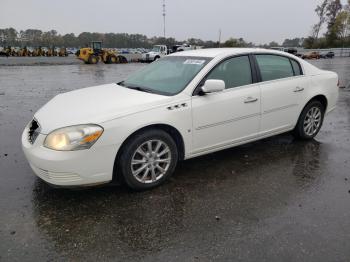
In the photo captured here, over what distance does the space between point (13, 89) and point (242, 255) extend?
12.0 meters

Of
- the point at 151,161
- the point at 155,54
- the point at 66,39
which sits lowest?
the point at 151,161

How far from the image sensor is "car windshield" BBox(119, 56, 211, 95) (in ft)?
13.5

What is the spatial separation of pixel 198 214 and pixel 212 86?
59.3 inches

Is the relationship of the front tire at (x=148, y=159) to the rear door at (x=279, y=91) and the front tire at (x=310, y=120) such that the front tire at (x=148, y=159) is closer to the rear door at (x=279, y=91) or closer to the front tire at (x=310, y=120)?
the rear door at (x=279, y=91)

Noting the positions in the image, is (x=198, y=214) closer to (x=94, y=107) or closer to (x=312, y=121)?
(x=94, y=107)

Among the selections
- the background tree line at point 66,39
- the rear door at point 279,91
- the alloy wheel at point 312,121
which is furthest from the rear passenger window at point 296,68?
the background tree line at point 66,39

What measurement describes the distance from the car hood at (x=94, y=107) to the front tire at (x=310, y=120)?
2.54 metres

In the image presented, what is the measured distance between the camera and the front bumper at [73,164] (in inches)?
126

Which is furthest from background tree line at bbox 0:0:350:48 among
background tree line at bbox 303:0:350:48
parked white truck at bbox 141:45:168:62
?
parked white truck at bbox 141:45:168:62

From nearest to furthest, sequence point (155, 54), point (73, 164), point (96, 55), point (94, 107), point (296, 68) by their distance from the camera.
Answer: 1. point (73, 164)
2. point (94, 107)
3. point (296, 68)
4. point (96, 55)
5. point (155, 54)

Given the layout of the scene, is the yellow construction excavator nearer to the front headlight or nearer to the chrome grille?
the chrome grille

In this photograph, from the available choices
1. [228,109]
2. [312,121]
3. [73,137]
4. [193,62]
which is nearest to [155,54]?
[312,121]

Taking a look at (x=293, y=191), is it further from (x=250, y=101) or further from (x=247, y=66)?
(x=247, y=66)

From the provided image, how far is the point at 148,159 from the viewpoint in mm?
3689
